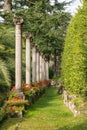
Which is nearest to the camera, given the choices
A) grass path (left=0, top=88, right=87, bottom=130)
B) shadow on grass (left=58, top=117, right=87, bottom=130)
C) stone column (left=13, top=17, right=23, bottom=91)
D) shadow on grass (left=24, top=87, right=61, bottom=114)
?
shadow on grass (left=58, top=117, right=87, bottom=130)

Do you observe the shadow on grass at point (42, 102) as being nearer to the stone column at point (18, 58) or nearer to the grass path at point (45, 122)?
the stone column at point (18, 58)

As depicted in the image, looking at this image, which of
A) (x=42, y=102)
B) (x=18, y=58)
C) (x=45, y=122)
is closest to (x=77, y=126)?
(x=45, y=122)

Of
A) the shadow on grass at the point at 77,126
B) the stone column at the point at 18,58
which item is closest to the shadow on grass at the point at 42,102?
the stone column at the point at 18,58

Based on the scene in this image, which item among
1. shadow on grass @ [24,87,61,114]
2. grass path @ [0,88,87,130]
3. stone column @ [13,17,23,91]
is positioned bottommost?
shadow on grass @ [24,87,61,114]

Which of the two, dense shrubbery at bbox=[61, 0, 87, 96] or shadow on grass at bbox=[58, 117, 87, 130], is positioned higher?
dense shrubbery at bbox=[61, 0, 87, 96]

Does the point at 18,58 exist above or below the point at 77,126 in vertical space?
above

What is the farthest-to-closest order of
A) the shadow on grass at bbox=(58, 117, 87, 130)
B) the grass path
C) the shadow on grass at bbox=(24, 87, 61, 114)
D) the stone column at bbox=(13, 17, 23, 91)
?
the shadow on grass at bbox=(24, 87, 61, 114)
the stone column at bbox=(13, 17, 23, 91)
the grass path
the shadow on grass at bbox=(58, 117, 87, 130)

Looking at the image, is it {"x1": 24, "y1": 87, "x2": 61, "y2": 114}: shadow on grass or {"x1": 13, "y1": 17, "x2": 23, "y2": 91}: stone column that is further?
{"x1": 24, "y1": 87, "x2": 61, "y2": 114}: shadow on grass

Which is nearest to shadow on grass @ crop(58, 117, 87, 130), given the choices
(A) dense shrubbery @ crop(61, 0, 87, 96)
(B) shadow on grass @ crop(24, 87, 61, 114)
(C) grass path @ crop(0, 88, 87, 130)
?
(C) grass path @ crop(0, 88, 87, 130)

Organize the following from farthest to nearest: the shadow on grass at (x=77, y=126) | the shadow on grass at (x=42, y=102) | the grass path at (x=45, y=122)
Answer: the shadow on grass at (x=42, y=102) < the grass path at (x=45, y=122) < the shadow on grass at (x=77, y=126)

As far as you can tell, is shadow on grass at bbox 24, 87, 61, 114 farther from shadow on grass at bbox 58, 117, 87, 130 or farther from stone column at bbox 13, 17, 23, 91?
shadow on grass at bbox 58, 117, 87, 130

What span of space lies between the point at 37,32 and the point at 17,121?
73.5 feet

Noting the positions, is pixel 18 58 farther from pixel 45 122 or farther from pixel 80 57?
pixel 45 122

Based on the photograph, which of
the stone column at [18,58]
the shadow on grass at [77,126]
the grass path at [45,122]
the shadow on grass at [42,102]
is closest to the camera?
the shadow on grass at [77,126]
